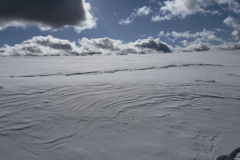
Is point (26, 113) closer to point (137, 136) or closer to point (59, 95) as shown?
point (59, 95)

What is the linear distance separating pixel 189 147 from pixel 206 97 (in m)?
3.03

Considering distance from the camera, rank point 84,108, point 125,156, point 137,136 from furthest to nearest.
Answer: point 84,108 → point 137,136 → point 125,156

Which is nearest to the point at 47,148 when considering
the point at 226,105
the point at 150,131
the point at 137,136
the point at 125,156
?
the point at 125,156

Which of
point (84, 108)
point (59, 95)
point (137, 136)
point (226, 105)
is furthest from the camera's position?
point (59, 95)

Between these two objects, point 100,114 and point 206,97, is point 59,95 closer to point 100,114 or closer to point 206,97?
point 100,114

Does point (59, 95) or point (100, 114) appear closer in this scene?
point (100, 114)

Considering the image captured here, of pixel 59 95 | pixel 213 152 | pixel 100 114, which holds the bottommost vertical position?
pixel 213 152

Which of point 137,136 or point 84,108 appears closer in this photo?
point 137,136

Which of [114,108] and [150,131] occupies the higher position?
[114,108]

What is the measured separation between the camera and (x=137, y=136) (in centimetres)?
322

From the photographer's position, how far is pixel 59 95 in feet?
16.7

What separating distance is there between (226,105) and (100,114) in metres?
3.89

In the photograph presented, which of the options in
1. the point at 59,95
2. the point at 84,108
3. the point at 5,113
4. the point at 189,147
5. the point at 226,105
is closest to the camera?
the point at 189,147

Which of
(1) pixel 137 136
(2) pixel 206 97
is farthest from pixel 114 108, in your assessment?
(2) pixel 206 97
